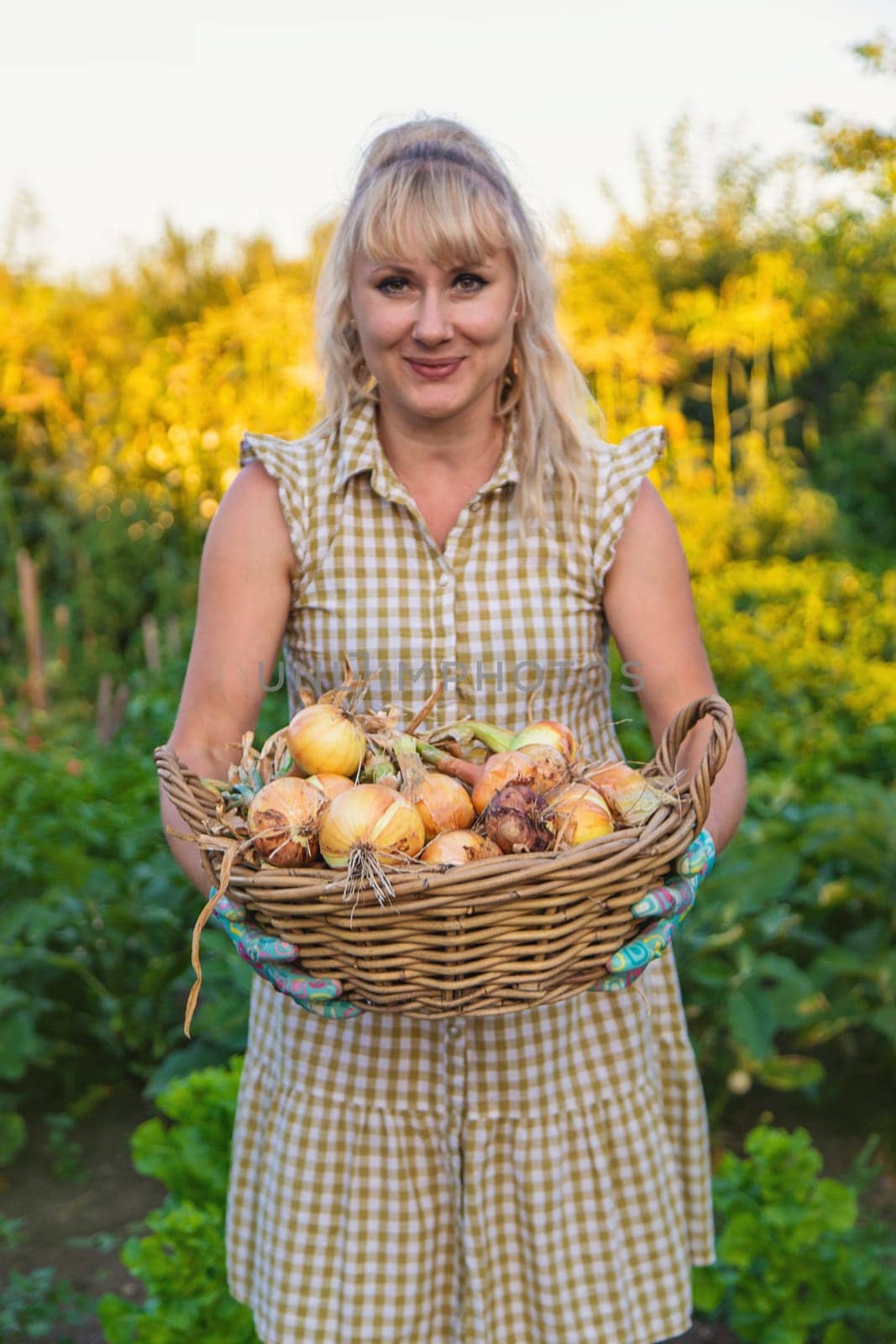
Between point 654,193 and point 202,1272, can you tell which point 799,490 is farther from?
point 202,1272

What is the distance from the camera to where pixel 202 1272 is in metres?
2.12

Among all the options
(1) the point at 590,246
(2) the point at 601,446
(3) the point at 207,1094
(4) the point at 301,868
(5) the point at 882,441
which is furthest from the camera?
(1) the point at 590,246

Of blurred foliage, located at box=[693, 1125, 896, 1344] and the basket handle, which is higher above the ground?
the basket handle

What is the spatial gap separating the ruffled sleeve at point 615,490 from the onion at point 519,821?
1.65 ft

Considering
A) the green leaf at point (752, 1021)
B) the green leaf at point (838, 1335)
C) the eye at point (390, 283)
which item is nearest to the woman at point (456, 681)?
the eye at point (390, 283)

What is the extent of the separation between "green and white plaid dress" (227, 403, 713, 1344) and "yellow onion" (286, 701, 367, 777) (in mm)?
212

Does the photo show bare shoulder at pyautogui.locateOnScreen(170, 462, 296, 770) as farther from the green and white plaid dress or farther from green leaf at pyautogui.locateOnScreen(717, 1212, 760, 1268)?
green leaf at pyautogui.locateOnScreen(717, 1212, 760, 1268)

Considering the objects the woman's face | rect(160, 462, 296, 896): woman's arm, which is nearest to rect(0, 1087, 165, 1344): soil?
rect(160, 462, 296, 896): woman's arm

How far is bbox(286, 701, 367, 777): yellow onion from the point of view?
1.47 meters

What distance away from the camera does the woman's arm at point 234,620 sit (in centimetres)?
178

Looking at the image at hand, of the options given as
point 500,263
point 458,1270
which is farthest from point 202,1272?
point 500,263

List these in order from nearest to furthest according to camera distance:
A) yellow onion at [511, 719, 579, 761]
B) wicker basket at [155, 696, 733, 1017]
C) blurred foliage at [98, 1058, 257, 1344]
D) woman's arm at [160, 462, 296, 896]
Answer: wicker basket at [155, 696, 733, 1017] < yellow onion at [511, 719, 579, 761] < woman's arm at [160, 462, 296, 896] < blurred foliage at [98, 1058, 257, 1344]

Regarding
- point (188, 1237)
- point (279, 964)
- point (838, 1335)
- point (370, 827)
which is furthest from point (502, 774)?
point (838, 1335)

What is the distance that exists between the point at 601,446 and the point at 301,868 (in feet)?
→ 2.68
